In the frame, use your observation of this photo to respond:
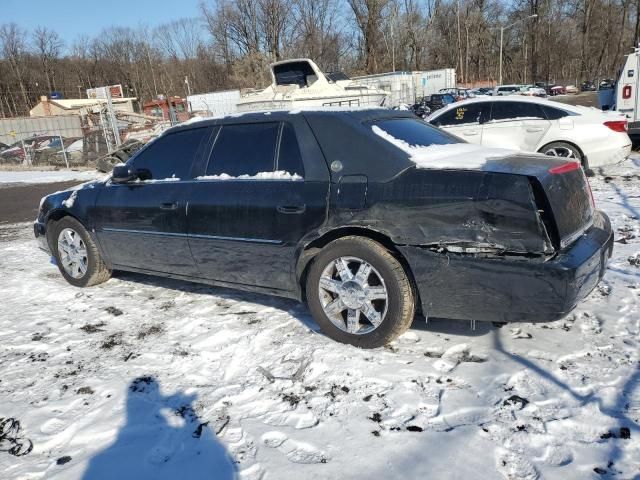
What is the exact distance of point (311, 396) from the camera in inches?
111

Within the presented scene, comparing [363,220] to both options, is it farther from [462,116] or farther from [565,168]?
[462,116]

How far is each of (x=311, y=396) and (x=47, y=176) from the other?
17.4 meters

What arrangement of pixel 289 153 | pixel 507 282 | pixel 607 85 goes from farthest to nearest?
pixel 607 85 → pixel 289 153 → pixel 507 282

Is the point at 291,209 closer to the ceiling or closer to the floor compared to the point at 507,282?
closer to the ceiling

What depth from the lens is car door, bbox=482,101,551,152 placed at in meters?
7.91

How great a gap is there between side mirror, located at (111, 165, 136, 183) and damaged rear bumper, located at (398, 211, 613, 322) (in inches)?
102

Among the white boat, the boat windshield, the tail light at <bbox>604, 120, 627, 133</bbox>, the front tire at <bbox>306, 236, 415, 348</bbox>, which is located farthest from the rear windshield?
the boat windshield

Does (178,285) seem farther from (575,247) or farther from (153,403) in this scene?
(575,247)

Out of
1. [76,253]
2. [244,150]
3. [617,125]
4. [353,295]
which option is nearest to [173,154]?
[244,150]

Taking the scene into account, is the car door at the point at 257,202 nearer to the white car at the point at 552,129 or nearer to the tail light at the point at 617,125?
the white car at the point at 552,129

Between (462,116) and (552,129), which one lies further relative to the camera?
(462,116)

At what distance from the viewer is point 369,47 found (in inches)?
2176

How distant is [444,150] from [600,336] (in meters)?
1.60

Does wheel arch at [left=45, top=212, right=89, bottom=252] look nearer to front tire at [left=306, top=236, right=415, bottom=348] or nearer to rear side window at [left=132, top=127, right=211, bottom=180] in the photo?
rear side window at [left=132, top=127, right=211, bottom=180]
